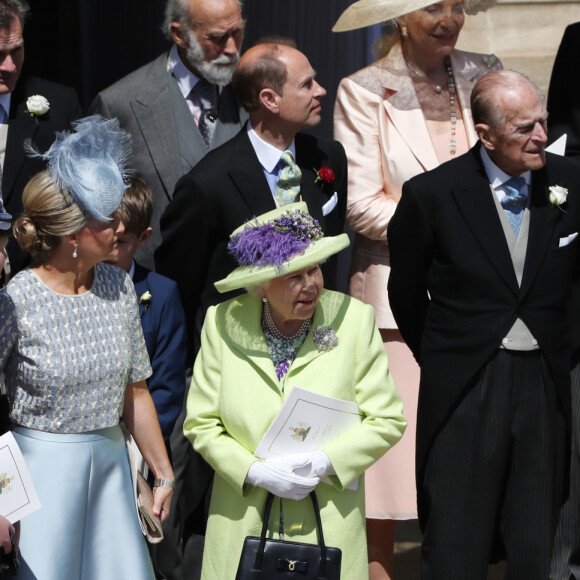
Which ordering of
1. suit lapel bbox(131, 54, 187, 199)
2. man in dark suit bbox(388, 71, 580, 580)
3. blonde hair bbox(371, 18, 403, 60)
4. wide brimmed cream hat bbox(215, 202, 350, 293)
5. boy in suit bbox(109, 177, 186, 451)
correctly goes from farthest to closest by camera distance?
blonde hair bbox(371, 18, 403, 60) → suit lapel bbox(131, 54, 187, 199) → boy in suit bbox(109, 177, 186, 451) → man in dark suit bbox(388, 71, 580, 580) → wide brimmed cream hat bbox(215, 202, 350, 293)

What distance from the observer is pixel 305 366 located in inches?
169

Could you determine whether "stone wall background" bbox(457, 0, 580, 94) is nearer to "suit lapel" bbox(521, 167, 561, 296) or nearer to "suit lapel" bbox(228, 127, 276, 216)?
"suit lapel" bbox(228, 127, 276, 216)

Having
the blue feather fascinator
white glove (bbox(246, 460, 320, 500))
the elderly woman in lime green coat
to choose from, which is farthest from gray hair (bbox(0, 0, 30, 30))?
white glove (bbox(246, 460, 320, 500))

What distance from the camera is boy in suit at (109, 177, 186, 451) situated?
16.0ft

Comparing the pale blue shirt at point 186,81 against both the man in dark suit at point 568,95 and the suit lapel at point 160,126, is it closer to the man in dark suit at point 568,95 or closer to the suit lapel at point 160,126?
the suit lapel at point 160,126

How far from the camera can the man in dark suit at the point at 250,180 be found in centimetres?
516

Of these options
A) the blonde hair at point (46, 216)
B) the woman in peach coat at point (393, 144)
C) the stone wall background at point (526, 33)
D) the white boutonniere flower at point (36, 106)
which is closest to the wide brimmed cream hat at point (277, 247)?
the blonde hair at point (46, 216)

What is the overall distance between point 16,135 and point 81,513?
187 centimetres

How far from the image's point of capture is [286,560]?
4117 millimetres

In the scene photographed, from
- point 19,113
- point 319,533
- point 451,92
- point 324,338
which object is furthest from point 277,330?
point 451,92

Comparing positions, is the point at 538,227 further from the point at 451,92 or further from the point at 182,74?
the point at 182,74

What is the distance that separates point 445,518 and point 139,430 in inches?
47.5

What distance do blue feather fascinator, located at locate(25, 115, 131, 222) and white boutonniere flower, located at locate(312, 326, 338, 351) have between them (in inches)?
31.0

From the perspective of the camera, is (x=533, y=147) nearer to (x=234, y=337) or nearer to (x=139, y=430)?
(x=234, y=337)
